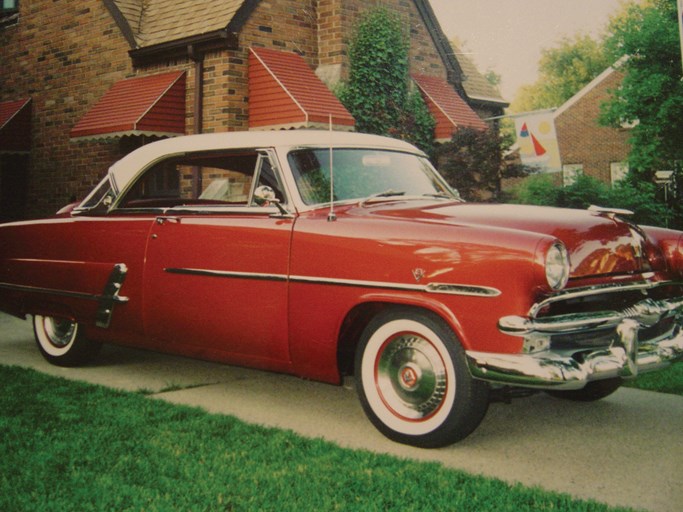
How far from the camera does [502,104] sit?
61.9 ft

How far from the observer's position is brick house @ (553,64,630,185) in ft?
121

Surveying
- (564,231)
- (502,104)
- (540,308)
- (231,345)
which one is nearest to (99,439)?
(231,345)

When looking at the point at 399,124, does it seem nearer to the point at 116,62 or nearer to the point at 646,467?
the point at 116,62

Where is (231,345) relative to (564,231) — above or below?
below

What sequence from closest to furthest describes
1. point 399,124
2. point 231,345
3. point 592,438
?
point 592,438
point 231,345
point 399,124

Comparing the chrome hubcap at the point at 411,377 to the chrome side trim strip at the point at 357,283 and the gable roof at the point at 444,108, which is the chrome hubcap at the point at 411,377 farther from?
the gable roof at the point at 444,108

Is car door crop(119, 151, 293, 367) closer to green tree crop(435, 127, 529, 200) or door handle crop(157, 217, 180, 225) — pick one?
door handle crop(157, 217, 180, 225)

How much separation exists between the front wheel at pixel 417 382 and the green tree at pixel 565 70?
65245mm

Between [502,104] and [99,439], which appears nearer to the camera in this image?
[99,439]

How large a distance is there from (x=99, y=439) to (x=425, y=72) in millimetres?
12338

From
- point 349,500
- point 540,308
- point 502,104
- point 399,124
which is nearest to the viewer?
point 349,500

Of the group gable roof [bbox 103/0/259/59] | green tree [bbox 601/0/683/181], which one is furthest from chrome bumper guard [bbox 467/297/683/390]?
green tree [bbox 601/0/683/181]

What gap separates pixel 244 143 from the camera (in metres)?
5.28

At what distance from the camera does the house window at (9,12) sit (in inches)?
646
